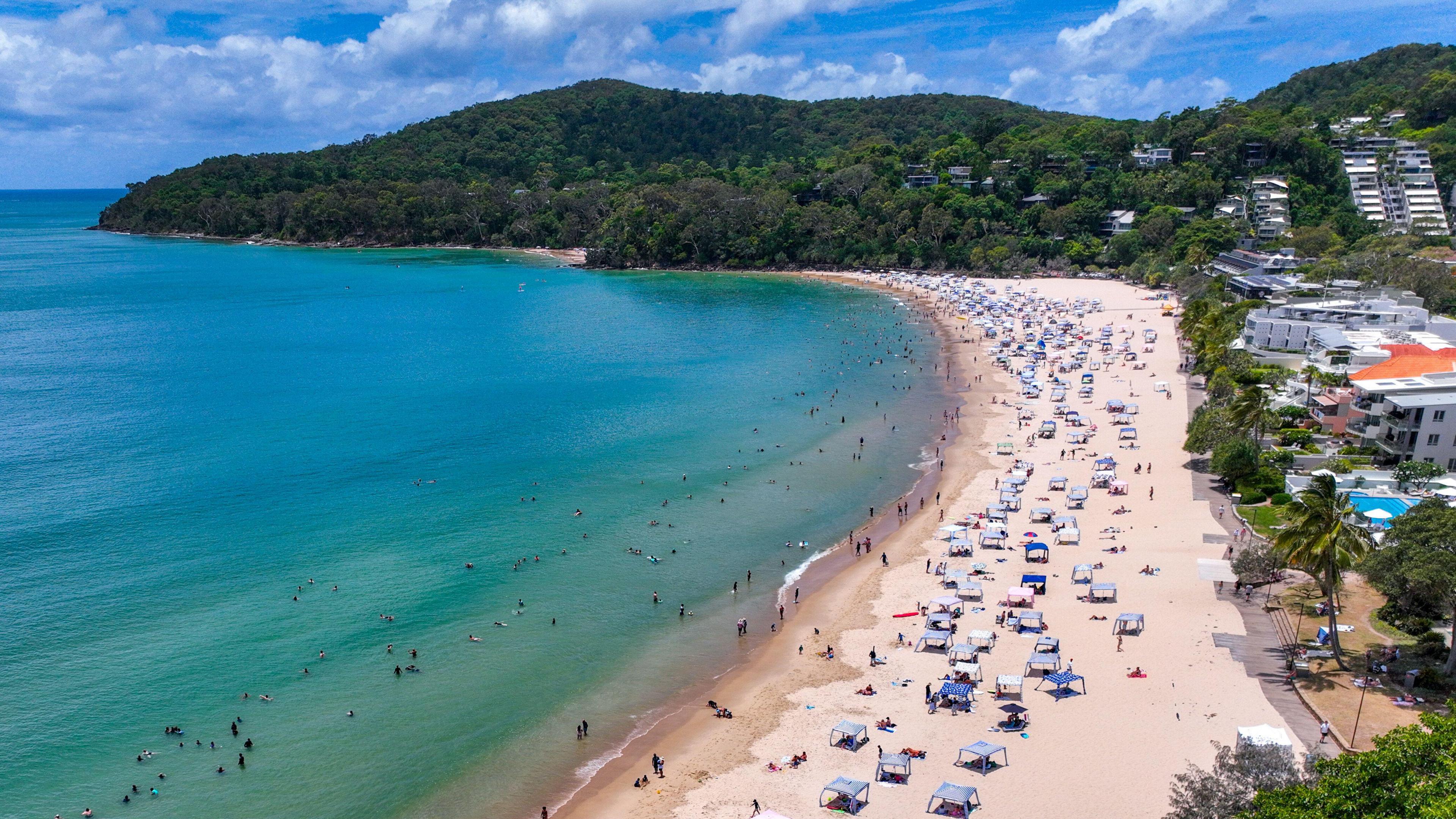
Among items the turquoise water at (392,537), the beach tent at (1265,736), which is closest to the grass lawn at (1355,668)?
the beach tent at (1265,736)

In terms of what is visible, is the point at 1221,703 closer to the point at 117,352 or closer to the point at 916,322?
the point at 916,322

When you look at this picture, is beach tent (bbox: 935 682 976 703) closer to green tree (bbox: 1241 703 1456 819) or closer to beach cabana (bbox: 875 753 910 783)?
beach cabana (bbox: 875 753 910 783)

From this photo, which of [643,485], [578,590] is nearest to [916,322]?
[643,485]

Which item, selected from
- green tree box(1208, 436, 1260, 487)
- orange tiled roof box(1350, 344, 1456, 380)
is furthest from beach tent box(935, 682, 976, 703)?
orange tiled roof box(1350, 344, 1456, 380)

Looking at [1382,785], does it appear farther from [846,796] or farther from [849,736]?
[849,736]

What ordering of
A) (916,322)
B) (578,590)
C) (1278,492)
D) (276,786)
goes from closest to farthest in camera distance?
1. (276,786)
2. (578,590)
3. (1278,492)
4. (916,322)

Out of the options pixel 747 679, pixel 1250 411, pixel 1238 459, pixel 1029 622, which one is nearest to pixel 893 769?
pixel 747 679
